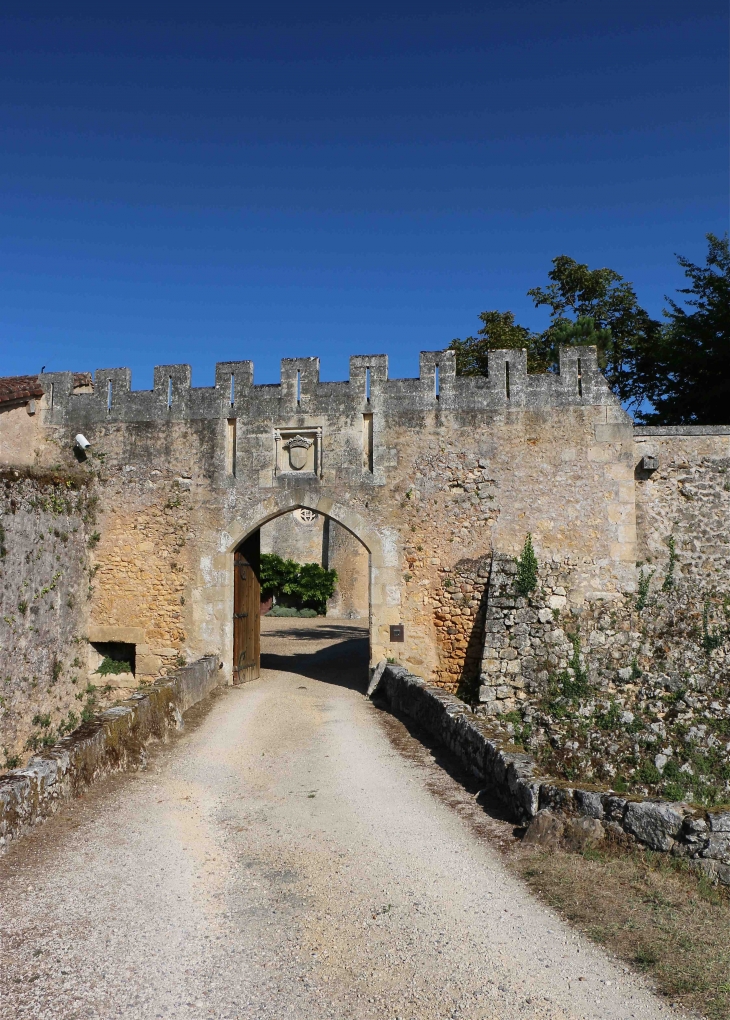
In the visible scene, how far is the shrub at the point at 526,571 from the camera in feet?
35.9

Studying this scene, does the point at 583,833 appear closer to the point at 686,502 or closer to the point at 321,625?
the point at 686,502

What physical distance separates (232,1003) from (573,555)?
29.2 ft

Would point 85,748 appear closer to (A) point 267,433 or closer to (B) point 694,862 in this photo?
(B) point 694,862

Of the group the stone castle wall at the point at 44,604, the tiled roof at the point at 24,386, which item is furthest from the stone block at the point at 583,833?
the tiled roof at the point at 24,386

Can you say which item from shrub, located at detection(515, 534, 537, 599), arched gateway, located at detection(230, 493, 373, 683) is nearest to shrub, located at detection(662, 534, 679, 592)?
shrub, located at detection(515, 534, 537, 599)

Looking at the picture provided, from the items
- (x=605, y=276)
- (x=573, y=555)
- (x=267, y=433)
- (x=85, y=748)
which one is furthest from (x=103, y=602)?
(x=605, y=276)

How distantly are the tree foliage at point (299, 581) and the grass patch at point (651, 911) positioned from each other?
2238 cm

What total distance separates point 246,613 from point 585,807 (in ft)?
28.1

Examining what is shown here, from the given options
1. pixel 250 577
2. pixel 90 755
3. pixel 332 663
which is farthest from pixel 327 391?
pixel 90 755

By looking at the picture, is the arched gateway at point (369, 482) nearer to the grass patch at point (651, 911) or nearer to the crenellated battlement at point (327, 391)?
the crenellated battlement at point (327, 391)

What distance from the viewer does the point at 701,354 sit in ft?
47.9

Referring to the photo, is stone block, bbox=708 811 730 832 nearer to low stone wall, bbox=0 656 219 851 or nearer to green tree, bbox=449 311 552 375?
low stone wall, bbox=0 656 219 851

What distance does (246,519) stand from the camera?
12.1 metres

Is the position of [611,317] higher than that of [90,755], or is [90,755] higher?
[611,317]
